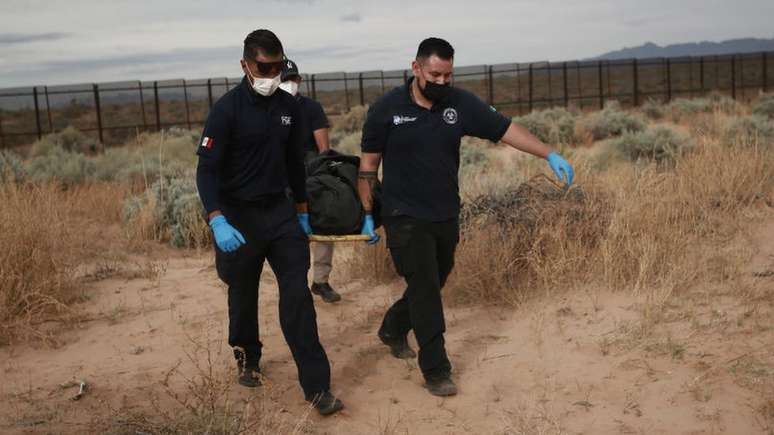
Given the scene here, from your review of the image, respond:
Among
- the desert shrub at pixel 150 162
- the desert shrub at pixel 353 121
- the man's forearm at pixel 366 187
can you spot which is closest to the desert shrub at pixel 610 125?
the desert shrub at pixel 353 121

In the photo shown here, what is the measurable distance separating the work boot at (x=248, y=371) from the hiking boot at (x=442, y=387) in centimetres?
107

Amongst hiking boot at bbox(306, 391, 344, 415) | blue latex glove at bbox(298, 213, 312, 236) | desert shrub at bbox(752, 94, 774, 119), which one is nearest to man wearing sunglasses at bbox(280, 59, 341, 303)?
blue latex glove at bbox(298, 213, 312, 236)

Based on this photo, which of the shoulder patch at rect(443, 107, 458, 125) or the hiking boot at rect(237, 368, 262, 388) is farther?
the hiking boot at rect(237, 368, 262, 388)

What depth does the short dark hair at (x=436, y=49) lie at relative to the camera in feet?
15.1

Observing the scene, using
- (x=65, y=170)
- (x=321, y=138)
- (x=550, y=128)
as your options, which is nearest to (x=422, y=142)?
(x=321, y=138)

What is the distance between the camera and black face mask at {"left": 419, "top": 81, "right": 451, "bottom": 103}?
4.60 metres

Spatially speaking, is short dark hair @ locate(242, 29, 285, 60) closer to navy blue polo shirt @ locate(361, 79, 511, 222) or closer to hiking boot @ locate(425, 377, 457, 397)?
navy blue polo shirt @ locate(361, 79, 511, 222)

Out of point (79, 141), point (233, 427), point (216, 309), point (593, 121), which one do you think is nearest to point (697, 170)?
point (216, 309)

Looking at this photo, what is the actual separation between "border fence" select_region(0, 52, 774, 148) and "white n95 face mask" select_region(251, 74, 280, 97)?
1037 inches

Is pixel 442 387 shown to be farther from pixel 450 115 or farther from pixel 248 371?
pixel 450 115

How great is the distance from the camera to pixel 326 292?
6.94 m

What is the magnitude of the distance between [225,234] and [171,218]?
5648 millimetres

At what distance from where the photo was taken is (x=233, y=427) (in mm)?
3887

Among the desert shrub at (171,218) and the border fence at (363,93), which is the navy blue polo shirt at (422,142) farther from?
the border fence at (363,93)
